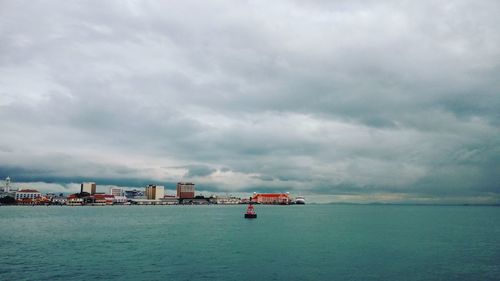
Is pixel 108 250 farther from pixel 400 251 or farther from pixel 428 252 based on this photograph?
pixel 428 252

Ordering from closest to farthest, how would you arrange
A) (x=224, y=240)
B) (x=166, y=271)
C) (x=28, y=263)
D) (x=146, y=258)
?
(x=166, y=271) < (x=28, y=263) < (x=146, y=258) < (x=224, y=240)

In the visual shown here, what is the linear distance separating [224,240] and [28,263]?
40013 mm

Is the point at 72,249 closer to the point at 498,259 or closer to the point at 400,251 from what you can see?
the point at 400,251

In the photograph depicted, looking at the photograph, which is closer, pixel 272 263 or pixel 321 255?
pixel 272 263

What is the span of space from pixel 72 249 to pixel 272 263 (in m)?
38.6

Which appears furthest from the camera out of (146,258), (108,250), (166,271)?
(108,250)

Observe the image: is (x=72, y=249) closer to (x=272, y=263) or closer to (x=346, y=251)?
(x=272, y=263)

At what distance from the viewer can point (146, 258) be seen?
59875 mm

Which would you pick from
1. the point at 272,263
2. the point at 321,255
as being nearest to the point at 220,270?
the point at 272,263

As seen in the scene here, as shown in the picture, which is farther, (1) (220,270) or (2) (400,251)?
(2) (400,251)

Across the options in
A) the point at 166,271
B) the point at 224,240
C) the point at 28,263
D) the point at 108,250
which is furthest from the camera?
the point at 224,240

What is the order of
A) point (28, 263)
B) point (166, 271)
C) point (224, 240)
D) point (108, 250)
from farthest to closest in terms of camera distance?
1. point (224, 240)
2. point (108, 250)
3. point (28, 263)
4. point (166, 271)

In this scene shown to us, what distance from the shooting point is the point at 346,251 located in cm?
6844

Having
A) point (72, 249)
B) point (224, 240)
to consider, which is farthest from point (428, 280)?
point (72, 249)
